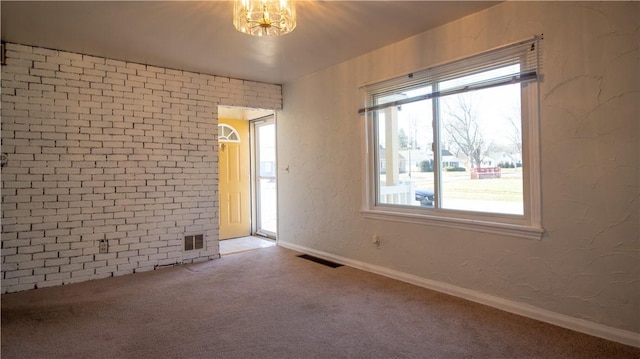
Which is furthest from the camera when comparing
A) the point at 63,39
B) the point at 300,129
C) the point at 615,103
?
the point at 300,129

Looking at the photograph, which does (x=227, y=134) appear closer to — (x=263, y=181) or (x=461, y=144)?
(x=263, y=181)

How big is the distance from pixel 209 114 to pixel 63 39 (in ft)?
5.32

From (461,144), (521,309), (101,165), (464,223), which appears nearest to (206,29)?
(101,165)

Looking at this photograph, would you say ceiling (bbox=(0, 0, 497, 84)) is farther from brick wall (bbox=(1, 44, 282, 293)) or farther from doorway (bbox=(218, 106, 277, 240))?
doorway (bbox=(218, 106, 277, 240))

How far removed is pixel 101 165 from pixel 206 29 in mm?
1886

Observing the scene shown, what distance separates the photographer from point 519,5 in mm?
2658

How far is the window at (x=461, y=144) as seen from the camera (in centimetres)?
268

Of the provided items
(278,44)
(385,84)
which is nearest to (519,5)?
(385,84)

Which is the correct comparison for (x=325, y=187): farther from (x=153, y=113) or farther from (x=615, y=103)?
(x=615, y=103)

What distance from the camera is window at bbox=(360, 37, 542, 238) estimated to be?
268 centimetres

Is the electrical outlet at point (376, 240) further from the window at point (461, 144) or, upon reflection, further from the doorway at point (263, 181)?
the doorway at point (263, 181)

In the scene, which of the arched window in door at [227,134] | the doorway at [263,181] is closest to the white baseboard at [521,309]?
the doorway at [263,181]

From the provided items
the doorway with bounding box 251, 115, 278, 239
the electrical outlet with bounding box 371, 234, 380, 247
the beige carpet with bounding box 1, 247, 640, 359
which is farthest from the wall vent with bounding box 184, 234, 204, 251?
the electrical outlet with bounding box 371, 234, 380, 247

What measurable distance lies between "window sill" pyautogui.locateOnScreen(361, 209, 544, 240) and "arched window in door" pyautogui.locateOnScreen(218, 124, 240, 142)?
301 cm
